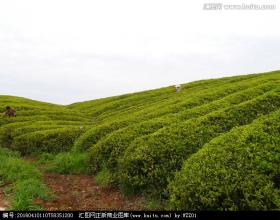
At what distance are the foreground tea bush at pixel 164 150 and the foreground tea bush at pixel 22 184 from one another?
3.18 m

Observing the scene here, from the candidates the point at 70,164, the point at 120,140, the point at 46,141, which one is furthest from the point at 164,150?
the point at 46,141

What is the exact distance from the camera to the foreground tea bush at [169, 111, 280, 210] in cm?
894

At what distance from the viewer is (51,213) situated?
31.8ft

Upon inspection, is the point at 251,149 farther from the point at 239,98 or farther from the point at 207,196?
the point at 239,98

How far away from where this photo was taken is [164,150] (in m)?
13.3

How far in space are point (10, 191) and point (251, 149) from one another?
8.73 m

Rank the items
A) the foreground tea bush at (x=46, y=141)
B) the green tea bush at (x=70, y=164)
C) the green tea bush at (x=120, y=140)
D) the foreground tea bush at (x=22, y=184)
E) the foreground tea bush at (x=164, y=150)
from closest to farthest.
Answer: the foreground tea bush at (x=22, y=184) → the foreground tea bush at (x=164, y=150) → the green tea bush at (x=120, y=140) → the green tea bush at (x=70, y=164) → the foreground tea bush at (x=46, y=141)

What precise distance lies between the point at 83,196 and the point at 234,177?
6664mm

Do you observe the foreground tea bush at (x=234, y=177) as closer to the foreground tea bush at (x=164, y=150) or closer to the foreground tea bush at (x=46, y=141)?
the foreground tea bush at (x=164, y=150)

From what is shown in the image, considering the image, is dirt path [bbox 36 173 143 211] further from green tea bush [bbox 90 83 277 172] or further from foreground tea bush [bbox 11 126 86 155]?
foreground tea bush [bbox 11 126 86 155]

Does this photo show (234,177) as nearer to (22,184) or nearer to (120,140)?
(120,140)

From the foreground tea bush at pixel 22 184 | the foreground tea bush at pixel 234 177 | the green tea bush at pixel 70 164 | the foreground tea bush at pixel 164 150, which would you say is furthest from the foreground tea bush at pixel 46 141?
the foreground tea bush at pixel 234 177

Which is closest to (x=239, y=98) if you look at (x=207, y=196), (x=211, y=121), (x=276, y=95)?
(x=276, y=95)

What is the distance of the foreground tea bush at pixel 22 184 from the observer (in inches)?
448
